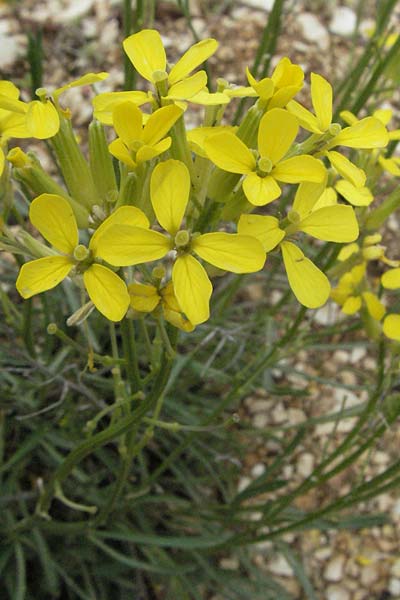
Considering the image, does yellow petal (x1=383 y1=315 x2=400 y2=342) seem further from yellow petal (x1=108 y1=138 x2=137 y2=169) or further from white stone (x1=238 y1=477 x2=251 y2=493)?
white stone (x1=238 y1=477 x2=251 y2=493)

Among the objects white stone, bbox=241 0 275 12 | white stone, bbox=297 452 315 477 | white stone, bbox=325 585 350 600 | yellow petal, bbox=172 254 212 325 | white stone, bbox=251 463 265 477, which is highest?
yellow petal, bbox=172 254 212 325

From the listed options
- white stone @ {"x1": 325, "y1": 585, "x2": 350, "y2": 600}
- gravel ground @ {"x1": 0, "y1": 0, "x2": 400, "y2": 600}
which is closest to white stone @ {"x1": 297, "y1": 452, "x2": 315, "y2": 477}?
gravel ground @ {"x1": 0, "y1": 0, "x2": 400, "y2": 600}

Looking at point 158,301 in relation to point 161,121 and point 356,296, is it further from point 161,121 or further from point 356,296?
point 356,296

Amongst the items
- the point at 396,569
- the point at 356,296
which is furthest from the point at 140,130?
the point at 396,569

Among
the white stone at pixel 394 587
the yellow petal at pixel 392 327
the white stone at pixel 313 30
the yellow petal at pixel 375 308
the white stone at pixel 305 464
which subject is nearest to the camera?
the yellow petal at pixel 392 327

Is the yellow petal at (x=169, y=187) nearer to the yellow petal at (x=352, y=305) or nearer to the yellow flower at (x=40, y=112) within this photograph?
the yellow flower at (x=40, y=112)

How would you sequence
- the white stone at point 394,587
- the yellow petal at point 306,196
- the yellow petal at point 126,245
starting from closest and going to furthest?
1. the yellow petal at point 126,245
2. the yellow petal at point 306,196
3. the white stone at point 394,587

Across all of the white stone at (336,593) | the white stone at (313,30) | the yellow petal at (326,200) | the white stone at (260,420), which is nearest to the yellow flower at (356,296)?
the yellow petal at (326,200)
